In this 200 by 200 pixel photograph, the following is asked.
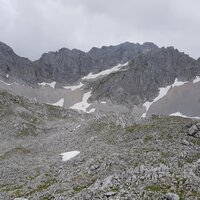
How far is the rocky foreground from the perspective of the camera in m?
29.9

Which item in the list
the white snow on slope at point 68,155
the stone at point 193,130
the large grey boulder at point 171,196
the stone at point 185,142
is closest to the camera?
the large grey boulder at point 171,196

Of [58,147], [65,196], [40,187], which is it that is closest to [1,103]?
[58,147]

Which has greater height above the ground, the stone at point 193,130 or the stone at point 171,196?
the stone at point 193,130

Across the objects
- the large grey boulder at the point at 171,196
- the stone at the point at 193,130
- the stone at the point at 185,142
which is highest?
the stone at the point at 193,130

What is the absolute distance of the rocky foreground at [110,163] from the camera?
2992cm

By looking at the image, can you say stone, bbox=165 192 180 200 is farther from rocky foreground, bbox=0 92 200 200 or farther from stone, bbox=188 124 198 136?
stone, bbox=188 124 198 136

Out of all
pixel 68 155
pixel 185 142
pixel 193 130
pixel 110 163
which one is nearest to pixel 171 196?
pixel 110 163

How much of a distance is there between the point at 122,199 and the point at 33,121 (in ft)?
255

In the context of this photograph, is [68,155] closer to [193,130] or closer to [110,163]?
[110,163]

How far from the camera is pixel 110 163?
4131 cm

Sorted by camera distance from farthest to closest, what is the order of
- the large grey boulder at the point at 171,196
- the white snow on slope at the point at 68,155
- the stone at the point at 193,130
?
the white snow on slope at the point at 68,155 → the stone at the point at 193,130 → the large grey boulder at the point at 171,196

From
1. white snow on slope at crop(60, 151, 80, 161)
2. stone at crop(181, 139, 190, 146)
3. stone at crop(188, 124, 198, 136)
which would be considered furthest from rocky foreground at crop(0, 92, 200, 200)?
white snow on slope at crop(60, 151, 80, 161)

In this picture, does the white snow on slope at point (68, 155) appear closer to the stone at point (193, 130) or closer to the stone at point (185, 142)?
the stone at point (185, 142)

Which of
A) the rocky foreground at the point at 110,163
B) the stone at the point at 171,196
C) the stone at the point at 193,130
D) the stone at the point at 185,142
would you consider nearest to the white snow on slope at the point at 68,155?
the rocky foreground at the point at 110,163
